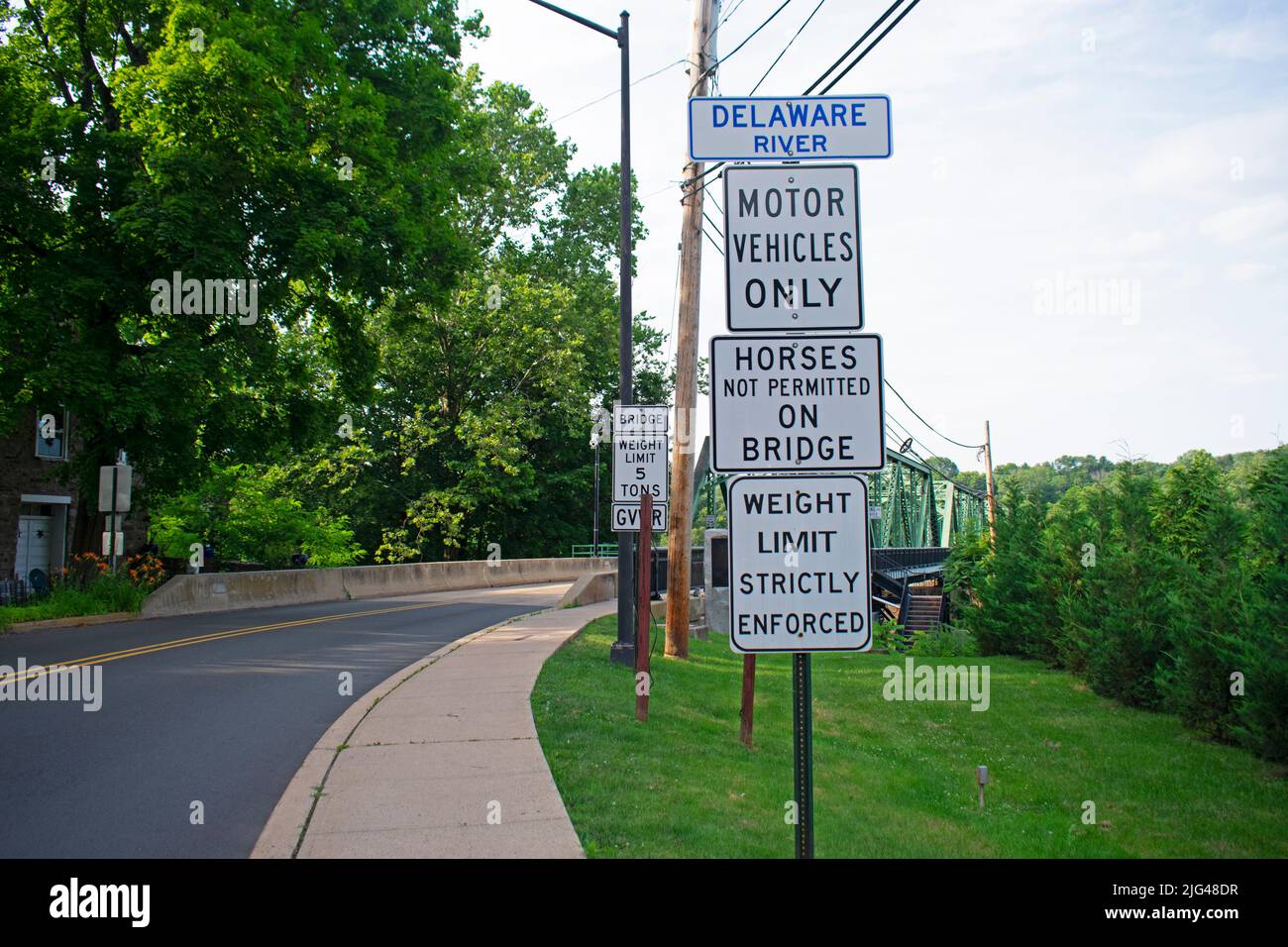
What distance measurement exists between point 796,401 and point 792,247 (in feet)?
2.20

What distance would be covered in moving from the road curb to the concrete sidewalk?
0.04ft

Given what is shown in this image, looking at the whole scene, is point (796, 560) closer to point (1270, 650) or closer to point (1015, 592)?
point (1270, 650)

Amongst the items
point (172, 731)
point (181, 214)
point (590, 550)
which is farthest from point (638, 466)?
point (590, 550)

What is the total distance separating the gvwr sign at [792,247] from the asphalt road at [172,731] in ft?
13.4

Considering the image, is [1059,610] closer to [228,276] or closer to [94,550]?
[228,276]

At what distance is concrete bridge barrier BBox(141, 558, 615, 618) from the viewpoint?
21.5 m

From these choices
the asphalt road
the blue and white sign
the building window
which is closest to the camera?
the blue and white sign

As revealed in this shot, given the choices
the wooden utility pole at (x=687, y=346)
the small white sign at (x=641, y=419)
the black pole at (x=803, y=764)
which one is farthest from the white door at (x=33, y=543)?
the black pole at (x=803, y=764)

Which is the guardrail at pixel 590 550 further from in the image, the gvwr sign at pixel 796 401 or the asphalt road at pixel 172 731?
the gvwr sign at pixel 796 401

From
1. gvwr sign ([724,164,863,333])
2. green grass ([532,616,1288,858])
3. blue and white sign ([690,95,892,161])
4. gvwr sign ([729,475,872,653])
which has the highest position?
blue and white sign ([690,95,892,161])

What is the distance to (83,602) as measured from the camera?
1909 cm

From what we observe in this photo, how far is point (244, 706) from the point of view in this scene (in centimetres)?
1018

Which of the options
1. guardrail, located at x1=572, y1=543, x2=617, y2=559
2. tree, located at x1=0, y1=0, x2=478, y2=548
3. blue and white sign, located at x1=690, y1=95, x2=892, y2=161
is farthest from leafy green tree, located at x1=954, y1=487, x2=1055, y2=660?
guardrail, located at x1=572, y1=543, x2=617, y2=559

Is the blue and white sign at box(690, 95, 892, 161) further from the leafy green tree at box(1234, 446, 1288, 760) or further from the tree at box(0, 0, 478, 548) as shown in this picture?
the tree at box(0, 0, 478, 548)
